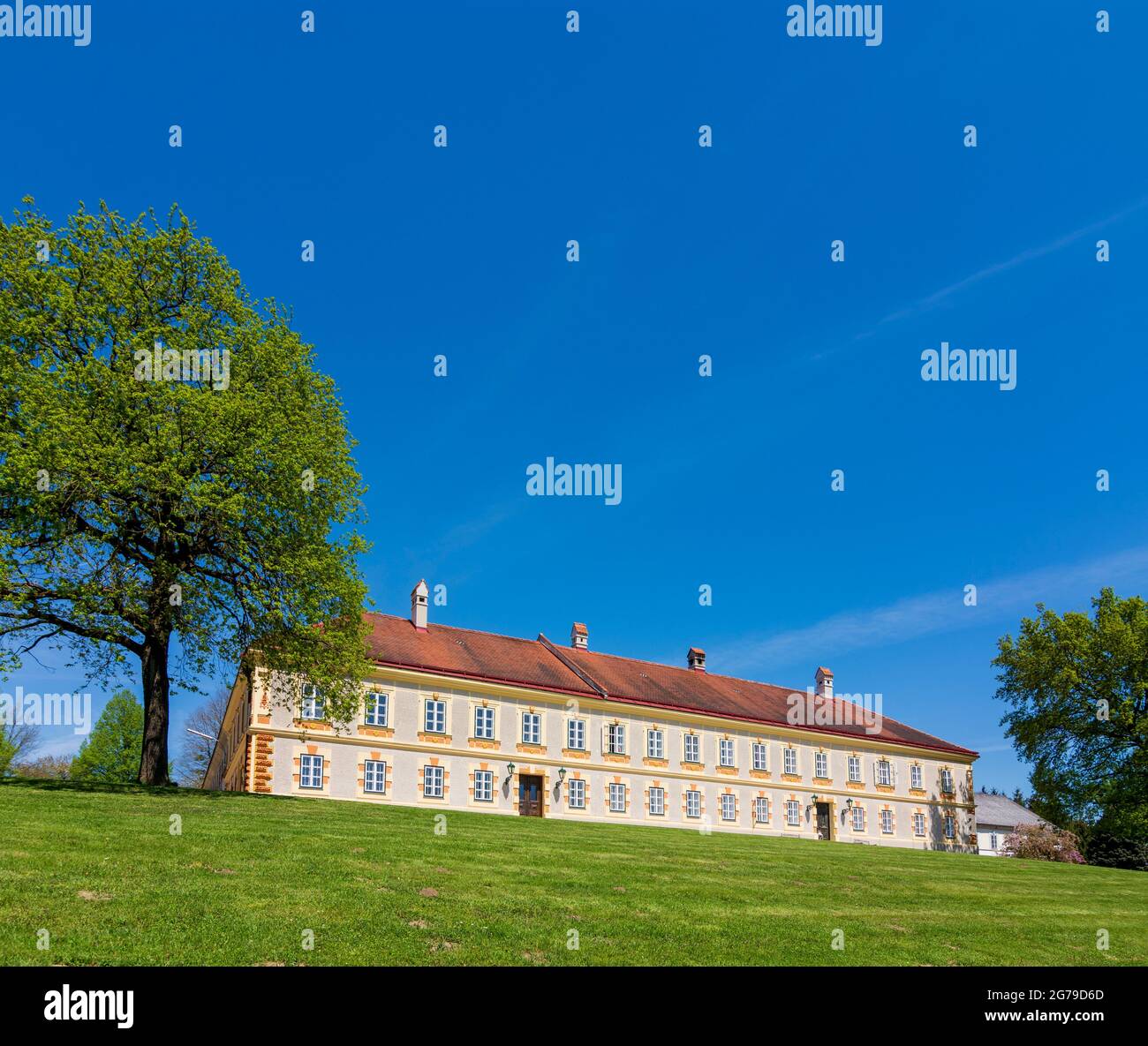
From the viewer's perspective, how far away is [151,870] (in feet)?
46.2

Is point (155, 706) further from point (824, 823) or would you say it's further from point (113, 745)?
point (113, 745)

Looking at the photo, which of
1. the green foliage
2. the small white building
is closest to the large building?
the green foliage

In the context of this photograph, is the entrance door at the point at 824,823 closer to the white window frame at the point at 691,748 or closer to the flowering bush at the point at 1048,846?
the white window frame at the point at 691,748

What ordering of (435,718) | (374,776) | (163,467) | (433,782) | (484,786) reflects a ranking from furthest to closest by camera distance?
(484,786), (435,718), (433,782), (374,776), (163,467)

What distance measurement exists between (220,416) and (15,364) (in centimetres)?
495

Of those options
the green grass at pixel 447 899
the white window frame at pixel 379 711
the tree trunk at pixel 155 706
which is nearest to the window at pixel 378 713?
the white window frame at pixel 379 711

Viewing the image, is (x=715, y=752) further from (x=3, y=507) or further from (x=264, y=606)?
(x=3, y=507)

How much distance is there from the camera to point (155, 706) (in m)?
25.0

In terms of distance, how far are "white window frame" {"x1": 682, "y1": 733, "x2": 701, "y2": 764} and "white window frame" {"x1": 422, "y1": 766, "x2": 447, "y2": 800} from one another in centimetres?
1267

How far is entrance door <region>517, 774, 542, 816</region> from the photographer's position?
4059 centimetres

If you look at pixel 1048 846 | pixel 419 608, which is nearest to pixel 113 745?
pixel 419 608

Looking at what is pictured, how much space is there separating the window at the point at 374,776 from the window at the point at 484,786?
13.6 feet

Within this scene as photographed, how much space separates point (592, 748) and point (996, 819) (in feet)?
187
